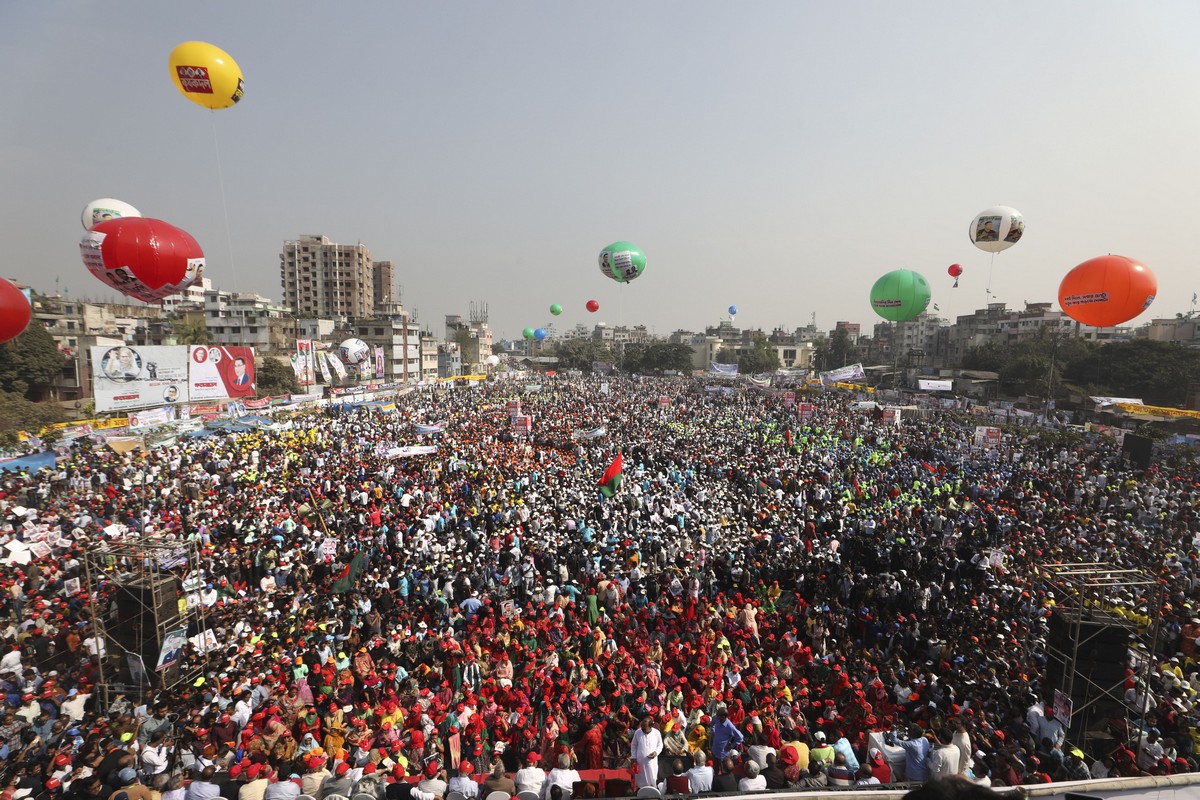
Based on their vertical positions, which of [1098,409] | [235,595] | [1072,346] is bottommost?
[235,595]

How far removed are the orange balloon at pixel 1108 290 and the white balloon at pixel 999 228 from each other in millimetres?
5767

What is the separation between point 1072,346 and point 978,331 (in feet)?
117

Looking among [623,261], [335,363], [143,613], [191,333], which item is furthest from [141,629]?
[191,333]

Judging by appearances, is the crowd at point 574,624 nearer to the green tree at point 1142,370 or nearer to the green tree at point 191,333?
the green tree at point 1142,370

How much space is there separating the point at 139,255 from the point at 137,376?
1440cm

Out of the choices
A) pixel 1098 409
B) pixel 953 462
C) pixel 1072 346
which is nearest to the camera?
pixel 953 462

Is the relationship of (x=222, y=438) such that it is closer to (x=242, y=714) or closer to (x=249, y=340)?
(x=242, y=714)

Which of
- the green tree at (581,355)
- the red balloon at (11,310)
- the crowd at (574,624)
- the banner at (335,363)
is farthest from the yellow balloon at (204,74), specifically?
the green tree at (581,355)

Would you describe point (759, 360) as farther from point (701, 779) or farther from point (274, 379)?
point (701, 779)

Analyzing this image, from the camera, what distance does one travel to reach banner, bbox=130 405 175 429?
16703mm

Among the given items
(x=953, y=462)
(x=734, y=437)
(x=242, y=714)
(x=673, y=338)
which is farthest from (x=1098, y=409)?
(x=673, y=338)

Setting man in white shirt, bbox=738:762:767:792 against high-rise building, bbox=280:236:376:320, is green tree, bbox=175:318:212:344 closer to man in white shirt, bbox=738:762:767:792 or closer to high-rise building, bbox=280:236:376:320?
high-rise building, bbox=280:236:376:320

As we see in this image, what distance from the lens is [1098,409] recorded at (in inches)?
1080

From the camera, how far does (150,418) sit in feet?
55.9
